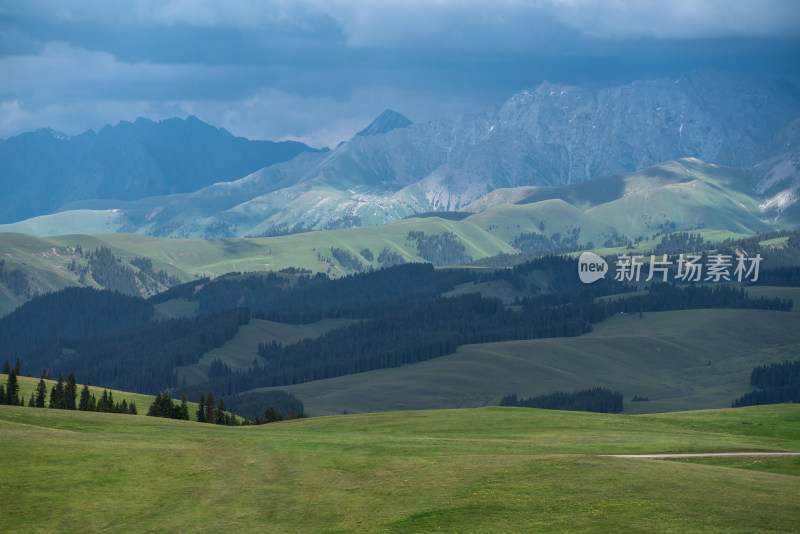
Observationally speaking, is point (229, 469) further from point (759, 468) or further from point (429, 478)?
point (759, 468)

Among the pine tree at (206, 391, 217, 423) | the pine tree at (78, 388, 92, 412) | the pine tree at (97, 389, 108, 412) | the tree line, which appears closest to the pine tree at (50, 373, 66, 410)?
the tree line

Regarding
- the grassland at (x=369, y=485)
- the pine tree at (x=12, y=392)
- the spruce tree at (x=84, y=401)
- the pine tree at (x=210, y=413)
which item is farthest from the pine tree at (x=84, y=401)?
the grassland at (x=369, y=485)

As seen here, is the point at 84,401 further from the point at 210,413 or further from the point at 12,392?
the point at 210,413

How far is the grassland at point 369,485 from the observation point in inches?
1861

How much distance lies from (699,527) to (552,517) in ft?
23.0

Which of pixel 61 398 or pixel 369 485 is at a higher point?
pixel 369 485

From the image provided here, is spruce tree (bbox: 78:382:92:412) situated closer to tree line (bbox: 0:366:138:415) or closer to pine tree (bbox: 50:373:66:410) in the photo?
tree line (bbox: 0:366:138:415)

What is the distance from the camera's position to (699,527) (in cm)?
4362

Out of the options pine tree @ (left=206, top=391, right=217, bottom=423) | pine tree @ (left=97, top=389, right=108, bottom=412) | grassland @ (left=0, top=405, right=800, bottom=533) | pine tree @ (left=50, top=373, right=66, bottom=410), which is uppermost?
grassland @ (left=0, top=405, right=800, bottom=533)

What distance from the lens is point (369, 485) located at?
55938mm

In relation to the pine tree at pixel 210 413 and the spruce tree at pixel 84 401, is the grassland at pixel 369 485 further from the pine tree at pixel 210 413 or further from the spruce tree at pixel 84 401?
the pine tree at pixel 210 413

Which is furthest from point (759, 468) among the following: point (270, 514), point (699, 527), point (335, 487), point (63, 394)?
point (63, 394)

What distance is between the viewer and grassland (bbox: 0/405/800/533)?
47.3m

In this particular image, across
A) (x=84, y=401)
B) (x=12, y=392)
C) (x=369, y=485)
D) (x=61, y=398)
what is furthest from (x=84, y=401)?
(x=369, y=485)
